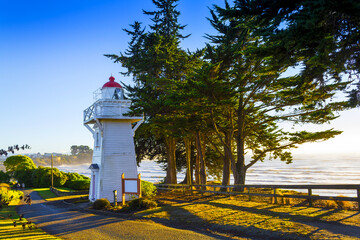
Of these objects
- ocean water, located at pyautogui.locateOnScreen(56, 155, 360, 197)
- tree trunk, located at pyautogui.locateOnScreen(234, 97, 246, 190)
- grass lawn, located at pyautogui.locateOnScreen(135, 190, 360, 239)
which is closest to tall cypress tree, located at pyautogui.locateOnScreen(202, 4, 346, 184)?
tree trunk, located at pyautogui.locateOnScreen(234, 97, 246, 190)

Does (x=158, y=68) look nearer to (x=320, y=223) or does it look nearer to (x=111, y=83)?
(x=111, y=83)

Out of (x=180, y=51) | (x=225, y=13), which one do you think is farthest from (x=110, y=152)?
(x=225, y=13)

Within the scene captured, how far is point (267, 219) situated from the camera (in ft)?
36.8

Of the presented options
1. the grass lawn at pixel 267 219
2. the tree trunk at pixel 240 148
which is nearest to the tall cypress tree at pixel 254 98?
the tree trunk at pixel 240 148

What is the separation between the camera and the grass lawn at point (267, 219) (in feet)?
30.3

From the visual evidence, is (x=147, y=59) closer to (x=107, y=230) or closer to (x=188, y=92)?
(x=188, y=92)

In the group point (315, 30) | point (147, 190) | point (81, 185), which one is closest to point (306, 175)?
point (81, 185)

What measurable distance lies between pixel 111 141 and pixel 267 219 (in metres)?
12.1

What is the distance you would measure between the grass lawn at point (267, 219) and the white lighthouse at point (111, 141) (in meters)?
5.62

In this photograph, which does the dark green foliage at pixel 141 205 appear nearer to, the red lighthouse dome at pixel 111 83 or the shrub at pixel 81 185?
the red lighthouse dome at pixel 111 83

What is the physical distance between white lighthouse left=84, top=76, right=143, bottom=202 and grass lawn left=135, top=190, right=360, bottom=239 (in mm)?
5623

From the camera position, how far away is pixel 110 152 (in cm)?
1986

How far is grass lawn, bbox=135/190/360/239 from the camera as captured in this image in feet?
30.3

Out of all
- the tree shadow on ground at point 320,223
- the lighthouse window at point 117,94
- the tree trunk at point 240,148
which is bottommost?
the tree shadow on ground at point 320,223
